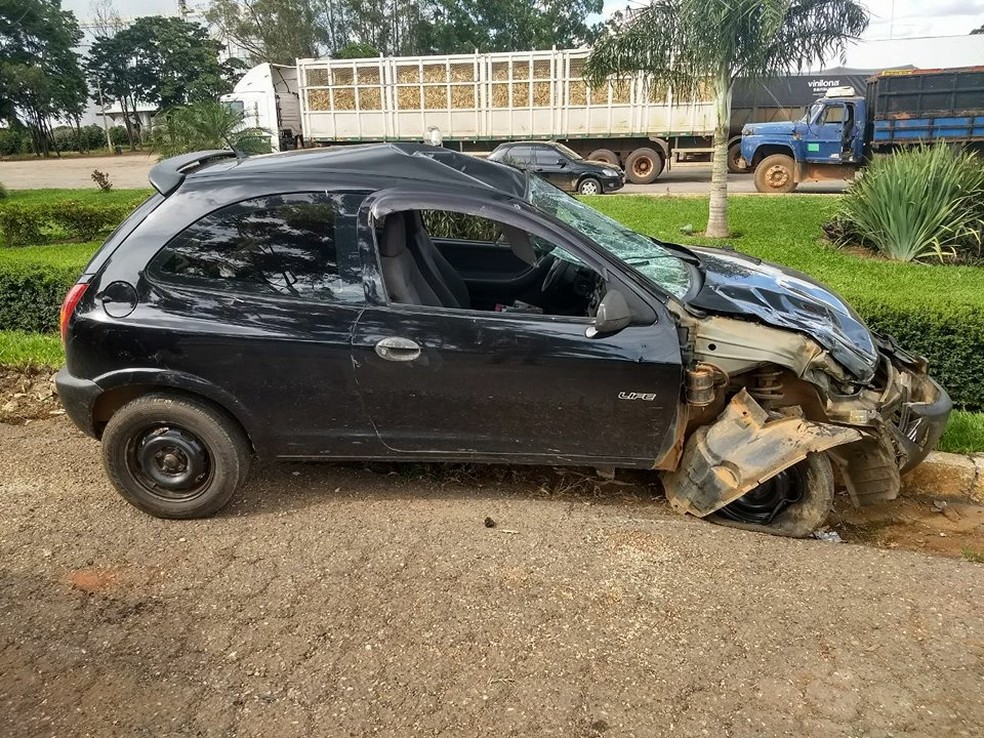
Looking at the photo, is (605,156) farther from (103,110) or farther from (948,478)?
(103,110)

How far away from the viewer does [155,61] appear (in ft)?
182

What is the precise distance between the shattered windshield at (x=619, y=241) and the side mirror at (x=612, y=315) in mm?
272

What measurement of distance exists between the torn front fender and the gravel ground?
193 millimetres

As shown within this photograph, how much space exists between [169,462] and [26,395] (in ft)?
8.35

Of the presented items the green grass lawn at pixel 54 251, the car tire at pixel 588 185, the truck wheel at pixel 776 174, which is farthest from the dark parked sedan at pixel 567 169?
the green grass lawn at pixel 54 251

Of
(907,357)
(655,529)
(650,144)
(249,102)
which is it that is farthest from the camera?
(249,102)

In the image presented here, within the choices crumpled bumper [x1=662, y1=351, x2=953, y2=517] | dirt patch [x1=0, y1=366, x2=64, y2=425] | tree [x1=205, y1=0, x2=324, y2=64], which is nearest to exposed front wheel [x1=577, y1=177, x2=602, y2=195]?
dirt patch [x1=0, y1=366, x2=64, y2=425]

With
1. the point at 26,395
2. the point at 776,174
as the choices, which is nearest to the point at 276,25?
the point at 776,174

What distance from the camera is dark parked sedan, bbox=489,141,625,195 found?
18.7 m

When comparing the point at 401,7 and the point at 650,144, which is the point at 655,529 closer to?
the point at 650,144

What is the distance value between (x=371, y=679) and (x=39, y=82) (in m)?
49.9

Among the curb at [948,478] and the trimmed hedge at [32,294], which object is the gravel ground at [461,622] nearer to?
the curb at [948,478]

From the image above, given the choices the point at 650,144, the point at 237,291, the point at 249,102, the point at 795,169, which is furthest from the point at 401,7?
the point at 237,291

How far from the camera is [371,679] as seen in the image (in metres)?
2.75
